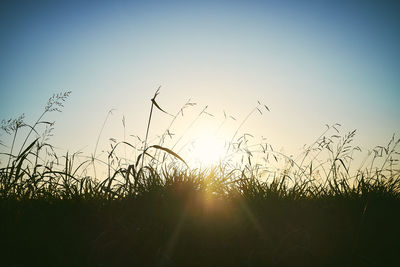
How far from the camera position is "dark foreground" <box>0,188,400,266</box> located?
1862mm

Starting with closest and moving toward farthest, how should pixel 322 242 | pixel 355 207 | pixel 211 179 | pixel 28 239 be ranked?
pixel 28 239 < pixel 322 242 < pixel 355 207 < pixel 211 179

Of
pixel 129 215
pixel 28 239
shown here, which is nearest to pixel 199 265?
pixel 129 215

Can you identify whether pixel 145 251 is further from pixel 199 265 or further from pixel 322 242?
pixel 322 242

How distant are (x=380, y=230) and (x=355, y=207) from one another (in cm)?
44

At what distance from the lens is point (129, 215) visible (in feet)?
7.64

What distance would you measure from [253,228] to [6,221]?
204 centimetres

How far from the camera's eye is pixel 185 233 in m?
2.14

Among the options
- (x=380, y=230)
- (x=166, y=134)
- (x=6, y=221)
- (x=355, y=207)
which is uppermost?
(x=166, y=134)

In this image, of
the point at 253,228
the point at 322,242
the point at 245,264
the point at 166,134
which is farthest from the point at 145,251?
the point at 166,134

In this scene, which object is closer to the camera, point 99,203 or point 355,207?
point 99,203

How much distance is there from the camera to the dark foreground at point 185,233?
1862 millimetres

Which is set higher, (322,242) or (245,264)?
(322,242)

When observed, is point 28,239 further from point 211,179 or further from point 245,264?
point 211,179

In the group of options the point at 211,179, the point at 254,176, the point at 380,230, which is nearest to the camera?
the point at 380,230
